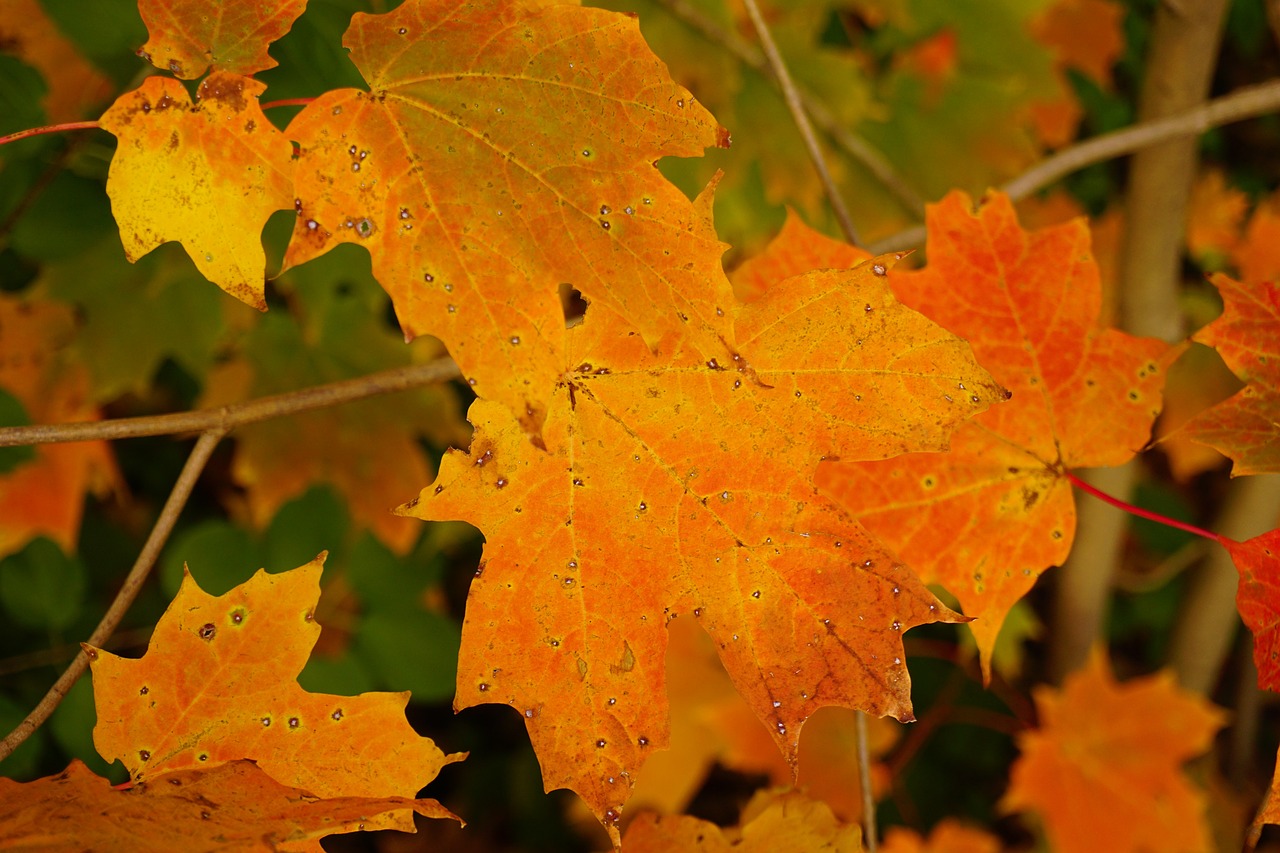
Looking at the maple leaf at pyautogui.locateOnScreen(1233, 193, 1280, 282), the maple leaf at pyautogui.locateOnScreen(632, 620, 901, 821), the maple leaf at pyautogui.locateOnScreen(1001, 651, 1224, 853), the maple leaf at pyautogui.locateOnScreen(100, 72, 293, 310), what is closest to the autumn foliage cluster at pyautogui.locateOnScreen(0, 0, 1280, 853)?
the maple leaf at pyautogui.locateOnScreen(100, 72, 293, 310)

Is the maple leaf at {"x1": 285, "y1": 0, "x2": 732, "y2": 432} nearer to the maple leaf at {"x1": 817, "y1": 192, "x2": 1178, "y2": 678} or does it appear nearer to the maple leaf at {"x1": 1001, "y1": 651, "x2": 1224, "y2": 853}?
the maple leaf at {"x1": 817, "y1": 192, "x2": 1178, "y2": 678}

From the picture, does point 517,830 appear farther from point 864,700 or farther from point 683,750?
point 864,700

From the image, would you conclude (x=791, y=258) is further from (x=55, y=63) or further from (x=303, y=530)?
(x=55, y=63)

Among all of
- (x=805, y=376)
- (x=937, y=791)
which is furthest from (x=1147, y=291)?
(x=937, y=791)

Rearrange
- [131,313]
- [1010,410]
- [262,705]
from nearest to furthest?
[262,705], [1010,410], [131,313]

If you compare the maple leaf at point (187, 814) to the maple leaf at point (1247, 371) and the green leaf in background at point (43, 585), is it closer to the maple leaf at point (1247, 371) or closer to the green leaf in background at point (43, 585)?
the maple leaf at point (1247, 371)

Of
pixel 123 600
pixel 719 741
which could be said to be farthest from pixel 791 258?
pixel 719 741
